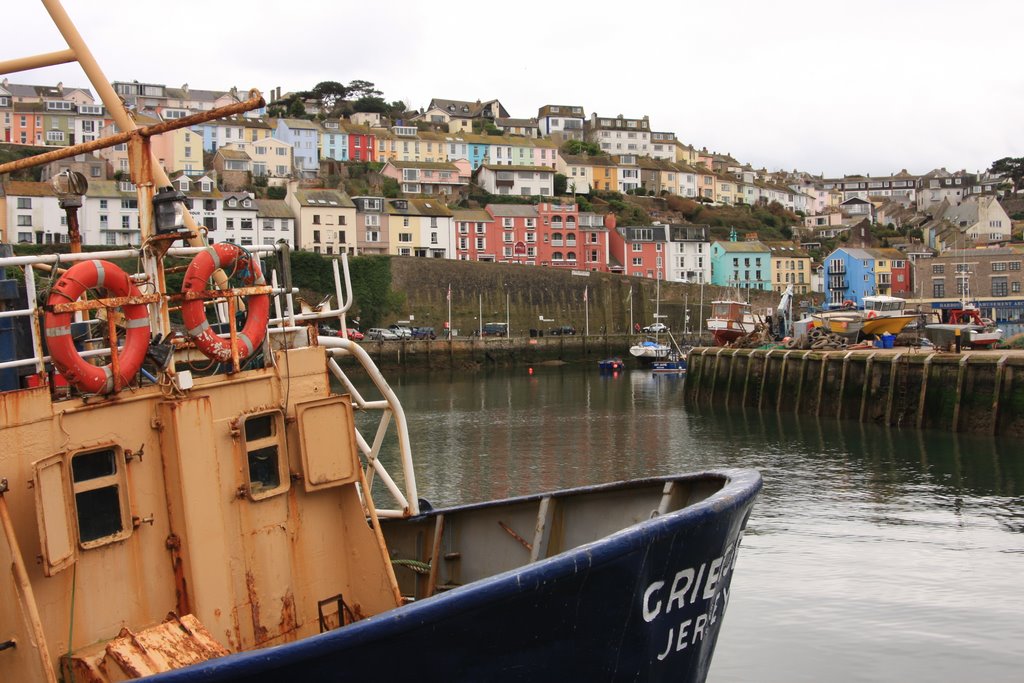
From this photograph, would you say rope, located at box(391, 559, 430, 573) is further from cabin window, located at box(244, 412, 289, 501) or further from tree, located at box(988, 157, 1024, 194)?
tree, located at box(988, 157, 1024, 194)

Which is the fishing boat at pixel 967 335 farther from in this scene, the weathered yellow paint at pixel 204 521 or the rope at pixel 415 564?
the weathered yellow paint at pixel 204 521

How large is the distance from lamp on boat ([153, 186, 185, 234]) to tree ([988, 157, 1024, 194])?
575 ft

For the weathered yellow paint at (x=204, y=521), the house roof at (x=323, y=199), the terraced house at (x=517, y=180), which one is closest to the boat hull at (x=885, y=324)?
the weathered yellow paint at (x=204, y=521)

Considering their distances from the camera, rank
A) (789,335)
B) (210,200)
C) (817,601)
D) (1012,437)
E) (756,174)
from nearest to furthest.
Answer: (817,601) < (1012,437) < (789,335) < (210,200) < (756,174)

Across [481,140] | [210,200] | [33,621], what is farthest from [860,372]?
[481,140]

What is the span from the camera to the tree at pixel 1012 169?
547ft

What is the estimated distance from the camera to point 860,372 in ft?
126

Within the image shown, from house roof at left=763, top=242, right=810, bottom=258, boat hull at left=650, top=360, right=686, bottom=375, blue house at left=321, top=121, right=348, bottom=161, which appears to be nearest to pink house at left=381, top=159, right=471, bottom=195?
blue house at left=321, top=121, right=348, bottom=161

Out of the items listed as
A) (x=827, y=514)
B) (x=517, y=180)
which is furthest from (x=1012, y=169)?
(x=827, y=514)

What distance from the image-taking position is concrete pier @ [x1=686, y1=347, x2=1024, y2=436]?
32094mm

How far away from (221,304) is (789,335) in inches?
1933

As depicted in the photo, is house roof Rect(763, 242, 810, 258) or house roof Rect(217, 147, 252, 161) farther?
house roof Rect(763, 242, 810, 258)

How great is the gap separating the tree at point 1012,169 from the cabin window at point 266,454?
6881 inches

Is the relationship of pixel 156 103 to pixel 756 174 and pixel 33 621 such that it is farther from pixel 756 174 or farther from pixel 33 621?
pixel 33 621
